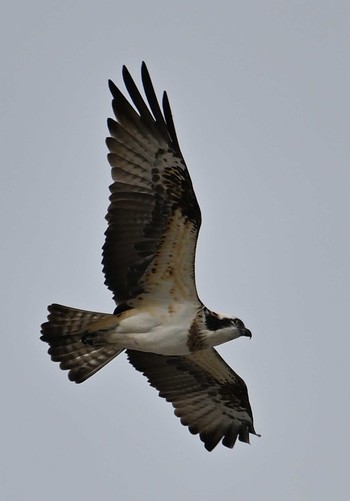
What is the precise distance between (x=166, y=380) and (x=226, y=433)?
892 millimetres

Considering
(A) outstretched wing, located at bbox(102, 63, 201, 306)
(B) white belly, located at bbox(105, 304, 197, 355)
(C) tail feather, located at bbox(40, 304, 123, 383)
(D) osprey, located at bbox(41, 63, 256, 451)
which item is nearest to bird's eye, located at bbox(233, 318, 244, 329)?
(D) osprey, located at bbox(41, 63, 256, 451)

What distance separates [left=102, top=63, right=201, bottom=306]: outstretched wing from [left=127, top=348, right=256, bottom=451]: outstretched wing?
5.88ft

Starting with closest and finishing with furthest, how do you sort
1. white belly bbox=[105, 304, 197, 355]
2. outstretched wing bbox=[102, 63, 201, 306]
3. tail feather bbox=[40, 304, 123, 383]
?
1. outstretched wing bbox=[102, 63, 201, 306]
2. white belly bbox=[105, 304, 197, 355]
3. tail feather bbox=[40, 304, 123, 383]

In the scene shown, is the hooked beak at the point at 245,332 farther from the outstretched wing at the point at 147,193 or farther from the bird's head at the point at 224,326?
the outstretched wing at the point at 147,193

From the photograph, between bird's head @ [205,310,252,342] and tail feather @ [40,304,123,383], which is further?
tail feather @ [40,304,123,383]

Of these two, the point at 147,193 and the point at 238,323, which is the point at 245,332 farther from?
the point at 147,193

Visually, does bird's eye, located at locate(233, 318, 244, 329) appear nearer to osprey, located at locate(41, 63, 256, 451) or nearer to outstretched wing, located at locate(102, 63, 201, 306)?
osprey, located at locate(41, 63, 256, 451)

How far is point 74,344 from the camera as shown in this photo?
13.9m

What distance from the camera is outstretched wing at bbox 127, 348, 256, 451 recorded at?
14492 millimetres

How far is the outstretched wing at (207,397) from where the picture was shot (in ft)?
47.5

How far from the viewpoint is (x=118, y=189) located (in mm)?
12914

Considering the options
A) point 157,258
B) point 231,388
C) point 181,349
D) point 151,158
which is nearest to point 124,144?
point 151,158

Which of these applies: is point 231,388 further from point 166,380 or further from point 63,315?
point 63,315

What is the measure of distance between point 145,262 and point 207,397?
88.7 inches
